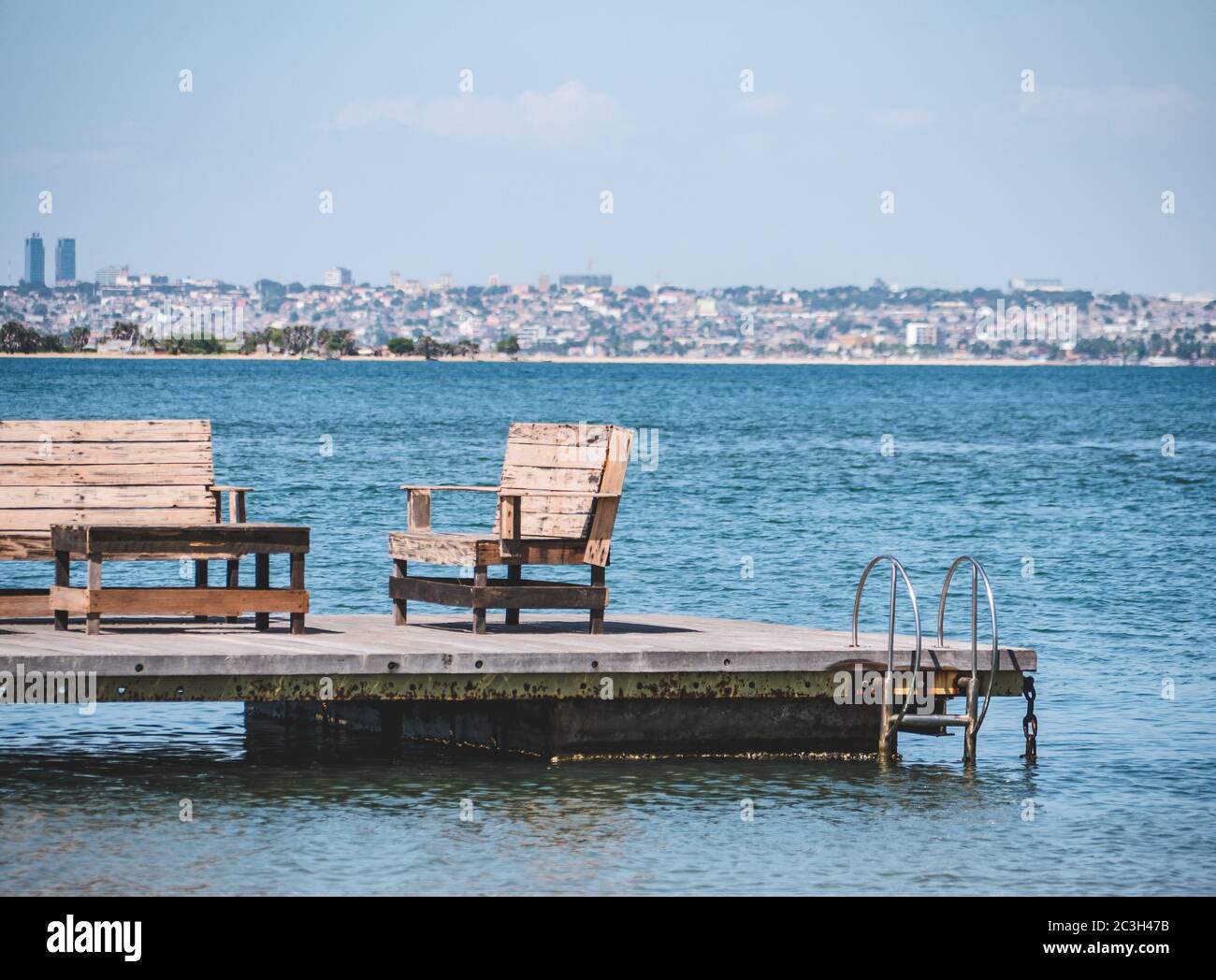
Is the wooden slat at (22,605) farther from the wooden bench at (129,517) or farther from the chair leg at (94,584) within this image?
the chair leg at (94,584)

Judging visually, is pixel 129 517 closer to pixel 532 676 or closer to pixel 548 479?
pixel 548 479

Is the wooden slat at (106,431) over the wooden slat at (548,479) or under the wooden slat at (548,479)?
over

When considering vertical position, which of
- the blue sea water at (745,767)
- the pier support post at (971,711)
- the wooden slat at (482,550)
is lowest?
the blue sea water at (745,767)

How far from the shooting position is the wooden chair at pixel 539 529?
41.0ft

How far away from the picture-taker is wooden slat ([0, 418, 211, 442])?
1297 centimetres

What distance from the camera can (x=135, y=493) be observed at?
13.1m

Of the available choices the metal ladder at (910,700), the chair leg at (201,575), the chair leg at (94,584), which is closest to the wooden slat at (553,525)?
the metal ladder at (910,700)

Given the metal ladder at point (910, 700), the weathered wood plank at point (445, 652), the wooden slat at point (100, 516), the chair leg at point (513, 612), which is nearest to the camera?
the weathered wood plank at point (445, 652)

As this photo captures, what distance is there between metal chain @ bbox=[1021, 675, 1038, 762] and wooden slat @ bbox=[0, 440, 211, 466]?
546 centimetres

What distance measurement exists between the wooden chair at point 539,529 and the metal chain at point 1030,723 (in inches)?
109

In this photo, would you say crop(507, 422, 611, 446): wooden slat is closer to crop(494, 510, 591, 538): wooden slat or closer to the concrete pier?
crop(494, 510, 591, 538): wooden slat

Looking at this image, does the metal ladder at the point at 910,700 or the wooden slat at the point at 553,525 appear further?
the wooden slat at the point at 553,525
